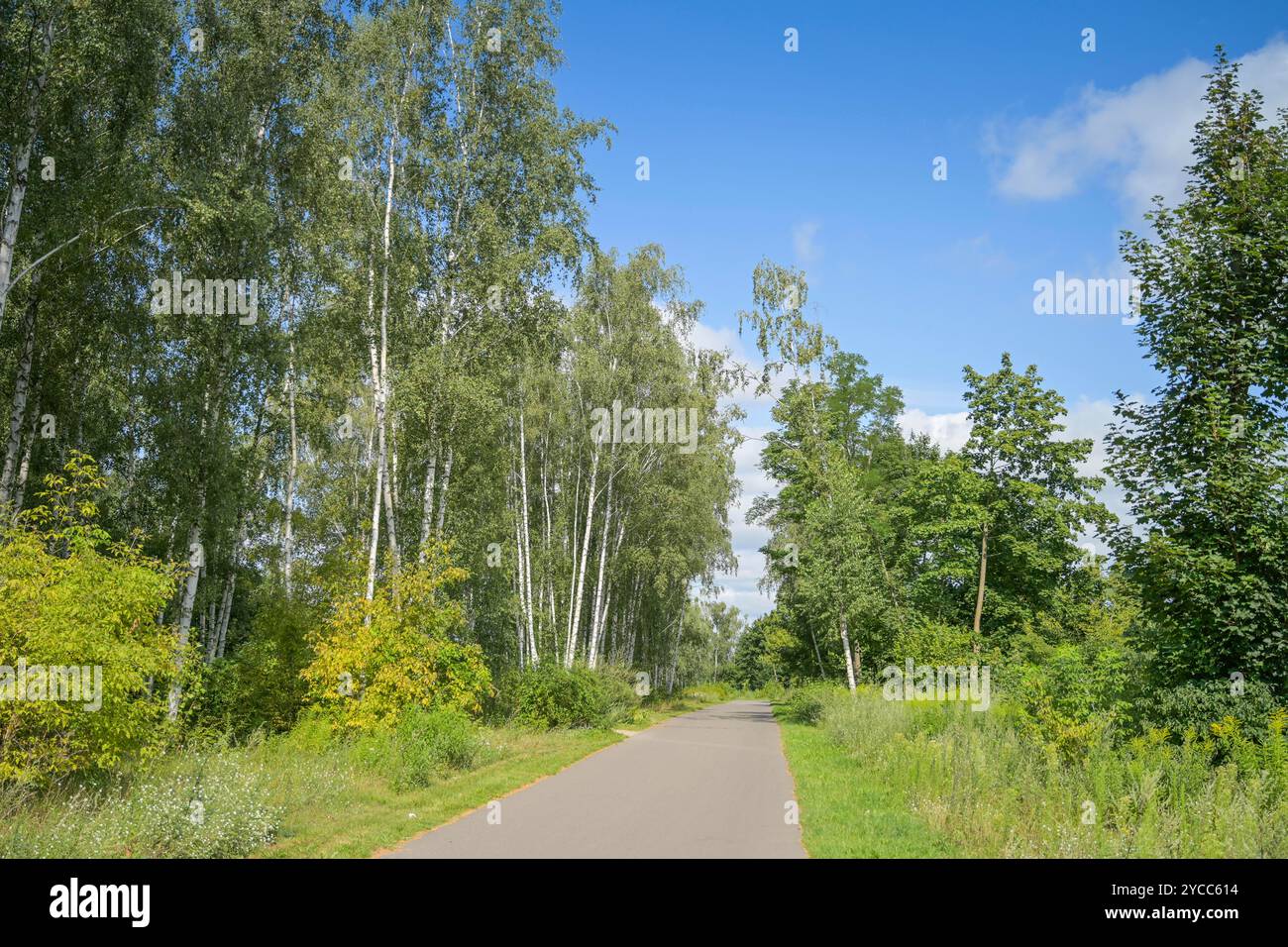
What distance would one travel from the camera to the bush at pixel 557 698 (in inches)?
813

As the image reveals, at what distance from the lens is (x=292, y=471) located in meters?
23.7

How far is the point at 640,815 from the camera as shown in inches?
373

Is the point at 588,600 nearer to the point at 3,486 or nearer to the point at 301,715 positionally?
the point at 301,715

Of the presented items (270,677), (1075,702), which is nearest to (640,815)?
(1075,702)

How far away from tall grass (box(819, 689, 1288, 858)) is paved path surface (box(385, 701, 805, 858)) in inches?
76.4

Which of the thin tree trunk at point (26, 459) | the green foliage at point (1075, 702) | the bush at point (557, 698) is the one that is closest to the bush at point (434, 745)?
the bush at point (557, 698)

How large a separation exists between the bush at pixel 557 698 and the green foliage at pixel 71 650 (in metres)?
12.3

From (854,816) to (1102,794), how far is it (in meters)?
2.75

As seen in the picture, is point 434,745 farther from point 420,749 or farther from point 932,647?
point 932,647

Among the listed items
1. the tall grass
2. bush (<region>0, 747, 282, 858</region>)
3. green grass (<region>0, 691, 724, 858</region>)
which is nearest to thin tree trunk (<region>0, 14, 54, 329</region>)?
green grass (<region>0, 691, 724, 858</region>)

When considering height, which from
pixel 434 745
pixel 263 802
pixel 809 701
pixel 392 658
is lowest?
pixel 809 701

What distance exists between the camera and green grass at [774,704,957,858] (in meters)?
7.68

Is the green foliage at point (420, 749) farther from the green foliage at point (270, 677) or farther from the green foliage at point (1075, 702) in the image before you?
the green foliage at point (1075, 702)

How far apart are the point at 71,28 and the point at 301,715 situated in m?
12.7
